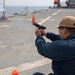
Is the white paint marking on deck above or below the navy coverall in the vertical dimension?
below

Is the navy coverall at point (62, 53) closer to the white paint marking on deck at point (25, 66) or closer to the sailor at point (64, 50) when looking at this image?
the sailor at point (64, 50)

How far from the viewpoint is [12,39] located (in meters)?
14.0

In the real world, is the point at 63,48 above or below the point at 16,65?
above

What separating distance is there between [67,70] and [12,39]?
10.2m

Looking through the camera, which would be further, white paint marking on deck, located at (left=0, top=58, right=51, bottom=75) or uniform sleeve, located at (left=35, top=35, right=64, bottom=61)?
white paint marking on deck, located at (left=0, top=58, right=51, bottom=75)

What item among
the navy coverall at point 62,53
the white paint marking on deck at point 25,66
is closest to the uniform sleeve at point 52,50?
the navy coverall at point 62,53

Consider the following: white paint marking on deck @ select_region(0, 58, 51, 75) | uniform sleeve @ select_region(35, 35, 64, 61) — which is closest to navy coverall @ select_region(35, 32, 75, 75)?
uniform sleeve @ select_region(35, 35, 64, 61)

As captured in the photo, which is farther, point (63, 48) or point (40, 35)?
point (40, 35)

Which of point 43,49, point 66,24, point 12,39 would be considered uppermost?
point 66,24

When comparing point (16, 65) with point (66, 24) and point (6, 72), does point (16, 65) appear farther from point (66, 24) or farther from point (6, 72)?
point (66, 24)

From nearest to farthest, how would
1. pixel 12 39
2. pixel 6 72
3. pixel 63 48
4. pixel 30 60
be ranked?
pixel 63 48
pixel 6 72
pixel 30 60
pixel 12 39

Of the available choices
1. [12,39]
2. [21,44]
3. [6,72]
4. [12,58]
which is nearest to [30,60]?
[12,58]

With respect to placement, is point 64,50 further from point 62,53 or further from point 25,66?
point 25,66

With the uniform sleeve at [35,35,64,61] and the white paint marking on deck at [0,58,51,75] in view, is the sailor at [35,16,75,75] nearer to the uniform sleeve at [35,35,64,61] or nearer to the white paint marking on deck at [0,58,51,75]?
the uniform sleeve at [35,35,64,61]
